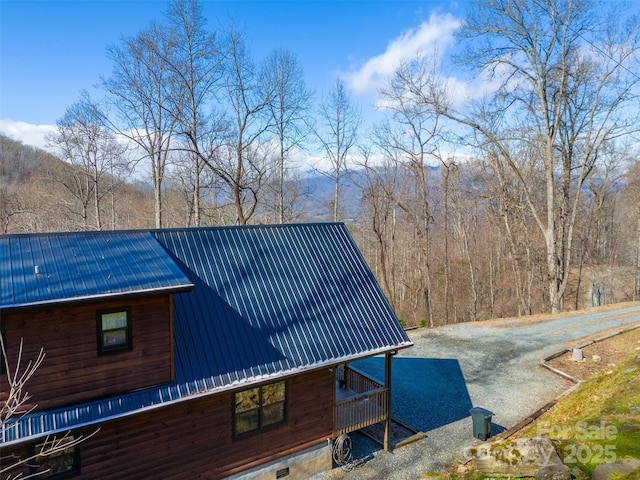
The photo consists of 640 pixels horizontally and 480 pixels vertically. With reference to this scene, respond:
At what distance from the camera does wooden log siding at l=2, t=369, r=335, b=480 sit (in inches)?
277

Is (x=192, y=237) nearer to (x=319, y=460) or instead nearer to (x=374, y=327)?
(x=374, y=327)

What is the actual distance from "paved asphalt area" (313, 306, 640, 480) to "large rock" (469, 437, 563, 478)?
3.93 meters

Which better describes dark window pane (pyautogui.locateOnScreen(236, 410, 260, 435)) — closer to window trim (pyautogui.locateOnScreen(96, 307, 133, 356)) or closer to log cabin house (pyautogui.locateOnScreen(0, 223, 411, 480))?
log cabin house (pyautogui.locateOnScreen(0, 223, 411, 480))

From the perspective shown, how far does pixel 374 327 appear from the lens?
33.2 feet

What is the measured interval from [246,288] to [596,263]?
36793 millimetres

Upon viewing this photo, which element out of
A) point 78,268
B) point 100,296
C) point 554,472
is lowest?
point 554,472

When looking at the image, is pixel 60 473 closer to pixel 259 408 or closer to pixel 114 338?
pixel 114 338

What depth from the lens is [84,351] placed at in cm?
661

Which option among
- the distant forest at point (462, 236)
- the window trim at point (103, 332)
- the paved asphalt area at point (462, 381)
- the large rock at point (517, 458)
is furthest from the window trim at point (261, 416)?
the distant forest at point (462, 236)

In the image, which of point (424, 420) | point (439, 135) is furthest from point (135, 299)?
point (439, 135)

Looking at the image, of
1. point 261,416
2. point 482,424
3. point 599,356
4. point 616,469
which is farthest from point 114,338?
point 599,356

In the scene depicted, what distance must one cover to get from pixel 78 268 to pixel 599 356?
17.4 m

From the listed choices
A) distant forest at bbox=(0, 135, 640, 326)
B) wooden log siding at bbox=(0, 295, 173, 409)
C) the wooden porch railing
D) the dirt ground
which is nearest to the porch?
the wooden porch railing

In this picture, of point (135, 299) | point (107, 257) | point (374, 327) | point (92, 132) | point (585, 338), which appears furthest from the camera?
point (92, 132)
